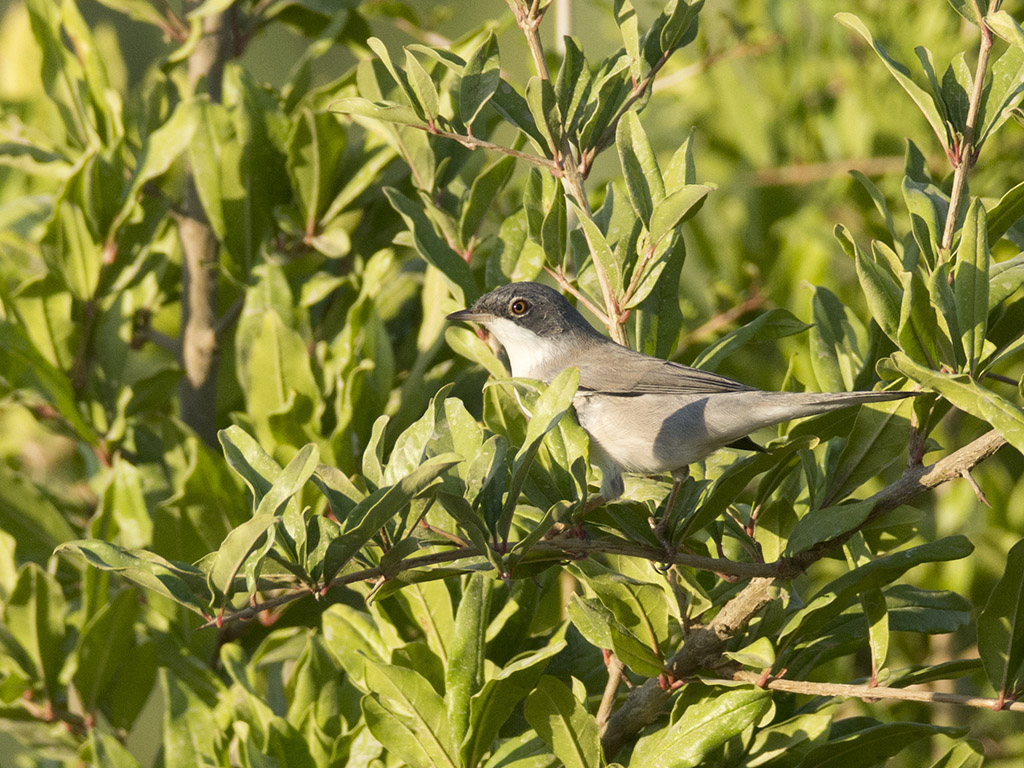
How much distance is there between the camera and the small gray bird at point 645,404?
6.98ft

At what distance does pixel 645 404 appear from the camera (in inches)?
96.6

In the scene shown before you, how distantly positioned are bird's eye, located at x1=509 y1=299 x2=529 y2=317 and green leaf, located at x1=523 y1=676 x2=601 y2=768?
41.5 inches

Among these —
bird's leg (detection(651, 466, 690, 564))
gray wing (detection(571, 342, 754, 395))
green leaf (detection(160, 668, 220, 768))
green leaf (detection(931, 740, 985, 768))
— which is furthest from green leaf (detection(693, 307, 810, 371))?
green leaf (detection(160, 668, 220, 768))

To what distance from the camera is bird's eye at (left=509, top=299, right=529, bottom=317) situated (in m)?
2.53

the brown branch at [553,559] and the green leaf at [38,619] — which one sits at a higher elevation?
the brown branch at [553,559]

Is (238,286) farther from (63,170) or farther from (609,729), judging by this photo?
(609,729)

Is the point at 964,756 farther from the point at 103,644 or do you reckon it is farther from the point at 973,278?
the point at 103,644

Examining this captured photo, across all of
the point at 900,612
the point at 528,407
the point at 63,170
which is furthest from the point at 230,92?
the point at 900,612

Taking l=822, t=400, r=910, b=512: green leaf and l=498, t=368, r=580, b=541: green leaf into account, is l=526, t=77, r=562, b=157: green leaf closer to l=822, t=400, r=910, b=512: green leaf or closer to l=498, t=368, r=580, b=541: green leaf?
l=498, t=368, r=580, b=541: green leaf

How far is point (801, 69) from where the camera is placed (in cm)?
434

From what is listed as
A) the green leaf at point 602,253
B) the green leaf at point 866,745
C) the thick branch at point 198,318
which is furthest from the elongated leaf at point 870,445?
the thick branch at point 198,318

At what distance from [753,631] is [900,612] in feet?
1.12

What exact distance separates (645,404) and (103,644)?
1.33m

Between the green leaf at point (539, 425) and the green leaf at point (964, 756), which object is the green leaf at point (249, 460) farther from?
the green leaf at point (964, 756)
